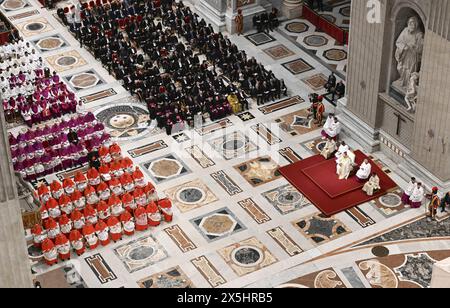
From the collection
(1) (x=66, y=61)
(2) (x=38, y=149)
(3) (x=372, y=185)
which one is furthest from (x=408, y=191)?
(1) (x=66, y=61)

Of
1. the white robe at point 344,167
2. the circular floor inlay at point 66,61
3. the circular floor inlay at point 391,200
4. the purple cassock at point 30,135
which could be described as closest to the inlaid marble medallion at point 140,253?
the purple cassock at point 30,135

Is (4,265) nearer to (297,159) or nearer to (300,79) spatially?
(297,159)

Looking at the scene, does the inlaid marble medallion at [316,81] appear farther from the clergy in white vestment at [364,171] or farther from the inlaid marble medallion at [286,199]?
the inlaid marble medallion at [286,199]

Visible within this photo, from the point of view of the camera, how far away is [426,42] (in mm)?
17609

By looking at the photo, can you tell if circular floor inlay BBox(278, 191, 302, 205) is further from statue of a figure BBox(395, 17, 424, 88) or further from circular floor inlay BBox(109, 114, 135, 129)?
circular floor inlay BBox(109, 114, 135, 129)

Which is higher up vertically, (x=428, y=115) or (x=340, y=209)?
(x=428, y=115)

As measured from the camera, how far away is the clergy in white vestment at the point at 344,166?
1934 cm

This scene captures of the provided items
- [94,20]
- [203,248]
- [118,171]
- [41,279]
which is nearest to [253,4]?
[94,20]

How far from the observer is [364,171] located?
1934 centimetres

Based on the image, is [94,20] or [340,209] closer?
[340,209]

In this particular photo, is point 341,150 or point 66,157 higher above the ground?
point 341,150

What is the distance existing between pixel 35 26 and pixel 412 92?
13.8 m

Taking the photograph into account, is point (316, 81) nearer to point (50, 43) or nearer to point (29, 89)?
point (29, 89)

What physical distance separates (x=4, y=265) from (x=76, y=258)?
A: 6737mm
